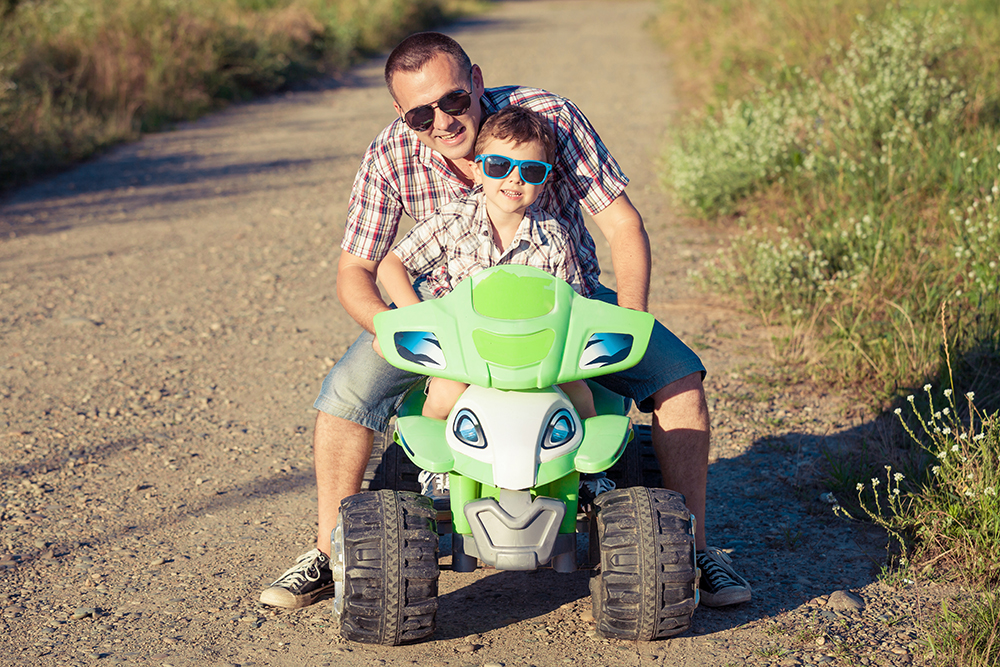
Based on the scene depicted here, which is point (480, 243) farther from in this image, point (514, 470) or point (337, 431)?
point (514, 470)

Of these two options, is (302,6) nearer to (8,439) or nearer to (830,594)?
(8,439)

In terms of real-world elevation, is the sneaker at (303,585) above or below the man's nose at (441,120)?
below

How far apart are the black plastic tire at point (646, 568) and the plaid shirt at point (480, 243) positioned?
0.80 meters

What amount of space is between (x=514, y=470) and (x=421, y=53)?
55.5 inches

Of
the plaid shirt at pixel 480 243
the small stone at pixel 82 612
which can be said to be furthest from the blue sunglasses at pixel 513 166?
the small stone at pixel 82 612

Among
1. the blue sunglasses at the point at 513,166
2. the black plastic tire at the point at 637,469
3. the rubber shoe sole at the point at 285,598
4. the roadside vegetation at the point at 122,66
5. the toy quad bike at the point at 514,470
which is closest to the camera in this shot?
the toy quad bike at the point at 514,470

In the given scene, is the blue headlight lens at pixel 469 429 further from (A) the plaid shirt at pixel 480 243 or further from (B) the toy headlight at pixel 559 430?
(A) the plaid shirt at pixel 480 243

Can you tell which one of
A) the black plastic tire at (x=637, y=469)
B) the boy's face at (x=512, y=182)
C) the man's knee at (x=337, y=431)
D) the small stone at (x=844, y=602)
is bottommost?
the small stone at (x=844, y=602)

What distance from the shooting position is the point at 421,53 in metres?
3.25

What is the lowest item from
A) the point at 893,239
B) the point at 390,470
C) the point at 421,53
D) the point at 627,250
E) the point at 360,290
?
the point at 390,470

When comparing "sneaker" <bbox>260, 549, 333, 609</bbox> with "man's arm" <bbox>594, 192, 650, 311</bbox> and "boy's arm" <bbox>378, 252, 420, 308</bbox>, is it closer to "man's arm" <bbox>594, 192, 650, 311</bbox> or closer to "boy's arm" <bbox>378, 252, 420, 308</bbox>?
"boy's arm" <bbox>378, 252, 420, 308</bbox>

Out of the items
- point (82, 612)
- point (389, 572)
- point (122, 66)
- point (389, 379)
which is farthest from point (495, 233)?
point (122, 66)

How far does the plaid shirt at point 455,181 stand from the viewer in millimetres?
3412

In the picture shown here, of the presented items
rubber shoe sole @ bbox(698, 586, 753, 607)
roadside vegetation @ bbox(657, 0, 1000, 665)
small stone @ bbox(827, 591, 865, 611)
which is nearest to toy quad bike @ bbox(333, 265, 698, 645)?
rubber shoe sole @ bbox(698, 586, 753, 607)
